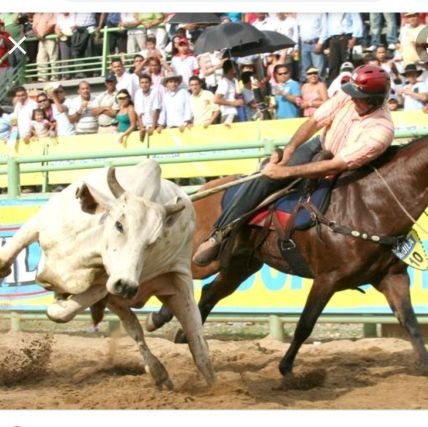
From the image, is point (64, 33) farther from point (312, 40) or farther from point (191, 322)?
point (191, 322)

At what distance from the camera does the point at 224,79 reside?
38.5 feet

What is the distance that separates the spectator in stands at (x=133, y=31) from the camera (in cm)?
1350

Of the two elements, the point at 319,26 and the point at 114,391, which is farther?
the point at 319,26

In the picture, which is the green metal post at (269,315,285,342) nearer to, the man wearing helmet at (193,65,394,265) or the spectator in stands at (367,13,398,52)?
the man wearing helmet at (193,65,394,265)

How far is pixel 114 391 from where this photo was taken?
20.5 ft

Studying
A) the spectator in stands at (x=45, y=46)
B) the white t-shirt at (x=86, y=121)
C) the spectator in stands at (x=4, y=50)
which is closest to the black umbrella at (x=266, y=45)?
the white t-shirt at (x=86, y=121)

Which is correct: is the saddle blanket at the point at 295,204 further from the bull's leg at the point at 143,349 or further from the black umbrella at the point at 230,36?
the black umbrella at the point at 230,36

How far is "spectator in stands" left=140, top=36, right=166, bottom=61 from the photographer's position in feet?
40.8

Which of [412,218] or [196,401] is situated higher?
[412,218]

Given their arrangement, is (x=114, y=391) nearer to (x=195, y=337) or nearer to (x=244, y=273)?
(x=195, y=337)

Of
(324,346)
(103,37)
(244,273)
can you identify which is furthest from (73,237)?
(103,37)

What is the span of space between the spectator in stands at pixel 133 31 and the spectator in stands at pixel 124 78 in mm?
829

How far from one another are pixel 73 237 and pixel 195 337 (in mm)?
1051

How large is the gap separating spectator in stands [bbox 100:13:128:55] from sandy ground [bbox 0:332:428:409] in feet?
19.6
